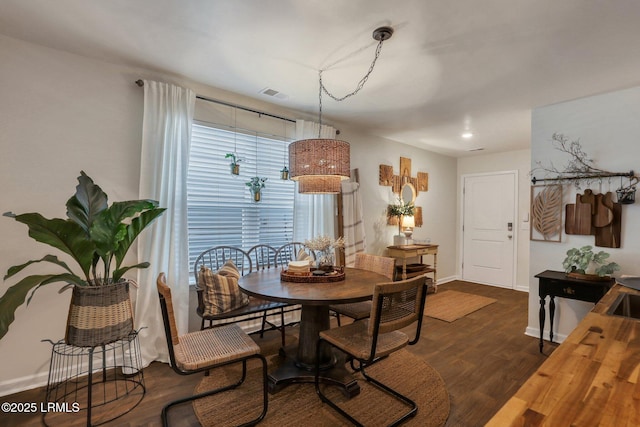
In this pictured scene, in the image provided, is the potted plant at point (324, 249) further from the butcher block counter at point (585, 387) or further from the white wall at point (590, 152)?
the white wall at point (590, 152)

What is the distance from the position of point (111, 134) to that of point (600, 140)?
443 centimetres

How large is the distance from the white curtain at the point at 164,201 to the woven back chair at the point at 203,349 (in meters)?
0.78

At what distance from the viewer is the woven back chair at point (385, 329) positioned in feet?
5.74

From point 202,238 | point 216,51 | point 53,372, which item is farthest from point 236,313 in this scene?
point 216,51

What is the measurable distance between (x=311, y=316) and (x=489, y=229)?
15.3 feet

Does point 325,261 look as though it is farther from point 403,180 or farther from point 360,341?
point 403,180

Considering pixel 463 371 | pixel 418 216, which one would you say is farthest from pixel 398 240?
pixel 463 371

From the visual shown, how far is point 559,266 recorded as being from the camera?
10.5ft

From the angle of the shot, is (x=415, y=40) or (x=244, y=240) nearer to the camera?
(x=415, y=40)

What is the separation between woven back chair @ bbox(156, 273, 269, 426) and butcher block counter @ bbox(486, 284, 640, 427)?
141 centimetres

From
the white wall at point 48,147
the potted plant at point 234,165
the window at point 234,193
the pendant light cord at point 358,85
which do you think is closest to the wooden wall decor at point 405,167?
the pendant light cord at point 358,85

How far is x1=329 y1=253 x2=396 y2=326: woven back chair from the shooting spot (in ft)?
8.32

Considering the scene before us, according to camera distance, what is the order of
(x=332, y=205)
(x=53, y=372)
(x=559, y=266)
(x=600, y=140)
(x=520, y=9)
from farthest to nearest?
(x=332, y=205) → (x=559, y=266) → (x=600, y=140) → (x=53, y=372) → (x=520, y=9)

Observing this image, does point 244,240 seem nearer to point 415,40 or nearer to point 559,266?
point 415,40
